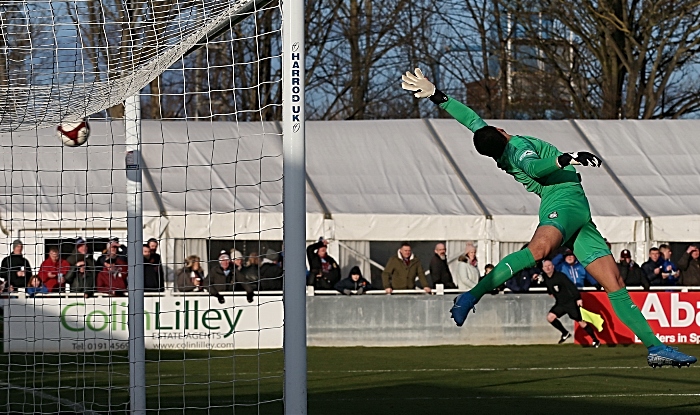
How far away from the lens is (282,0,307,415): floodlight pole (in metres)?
7.30

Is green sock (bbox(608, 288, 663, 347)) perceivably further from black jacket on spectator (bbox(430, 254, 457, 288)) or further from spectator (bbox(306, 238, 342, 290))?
black jacket on spectator (bbox(430, 254, 457, 288))

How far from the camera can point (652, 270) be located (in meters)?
20.9

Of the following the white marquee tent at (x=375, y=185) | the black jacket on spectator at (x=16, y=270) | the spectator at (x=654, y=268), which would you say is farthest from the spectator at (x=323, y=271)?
the spectator at (x=654, y=268)

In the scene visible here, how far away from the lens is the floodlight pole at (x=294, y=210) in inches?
287

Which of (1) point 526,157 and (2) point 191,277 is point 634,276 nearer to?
(2) point 191,277

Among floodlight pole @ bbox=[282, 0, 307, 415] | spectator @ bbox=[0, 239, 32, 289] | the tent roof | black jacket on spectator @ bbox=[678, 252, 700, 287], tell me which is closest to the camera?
floodlight pole @ bbox=[282, 0, 307, 415]

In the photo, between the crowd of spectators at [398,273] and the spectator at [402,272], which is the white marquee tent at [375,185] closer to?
the crowd of spectators at [398,273]

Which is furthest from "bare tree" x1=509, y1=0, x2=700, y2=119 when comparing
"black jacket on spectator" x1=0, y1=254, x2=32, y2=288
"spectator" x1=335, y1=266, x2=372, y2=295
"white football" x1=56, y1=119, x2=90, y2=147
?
"white football" x1=56, y1=119, x2=90, y2=147

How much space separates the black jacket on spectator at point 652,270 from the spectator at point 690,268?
386 millimetres

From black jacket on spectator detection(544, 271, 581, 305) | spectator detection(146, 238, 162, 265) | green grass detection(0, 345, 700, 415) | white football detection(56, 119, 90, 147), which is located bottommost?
green grass detection(0, 345, 700, 415)

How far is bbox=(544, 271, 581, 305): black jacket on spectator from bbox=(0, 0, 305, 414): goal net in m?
4.44

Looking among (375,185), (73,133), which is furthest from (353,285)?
(73,133)

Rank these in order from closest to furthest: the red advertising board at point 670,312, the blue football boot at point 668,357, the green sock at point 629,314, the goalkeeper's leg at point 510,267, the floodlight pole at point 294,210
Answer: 1. the floodlight pole at point 294,210
2. the blue football boot at point 668,357
3. the goalkeeper's leg at point 510,267
4. the green sock at point 629,314
5. the red advertising board at point 670,312

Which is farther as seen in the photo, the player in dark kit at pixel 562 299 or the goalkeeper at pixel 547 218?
the player in dark kit at pixel 562 299
